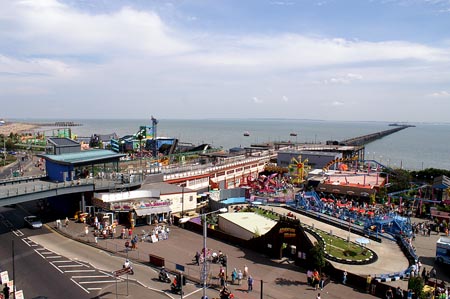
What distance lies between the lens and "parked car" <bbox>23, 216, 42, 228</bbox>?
33969mm

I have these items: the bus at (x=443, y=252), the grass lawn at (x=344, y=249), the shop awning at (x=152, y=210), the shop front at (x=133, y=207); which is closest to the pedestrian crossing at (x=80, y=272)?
the shop front at (x=133, y=207)

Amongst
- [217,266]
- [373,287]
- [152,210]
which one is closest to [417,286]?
[373,287]

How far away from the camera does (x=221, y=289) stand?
2325cm

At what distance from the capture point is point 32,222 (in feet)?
113

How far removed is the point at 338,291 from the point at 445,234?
65.8ft

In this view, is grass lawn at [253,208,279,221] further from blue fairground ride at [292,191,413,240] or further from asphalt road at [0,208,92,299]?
asphalt road at [0,208,92,299]

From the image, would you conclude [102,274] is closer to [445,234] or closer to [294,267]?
[294,267]

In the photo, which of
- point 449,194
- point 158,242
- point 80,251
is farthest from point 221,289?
point 449,194

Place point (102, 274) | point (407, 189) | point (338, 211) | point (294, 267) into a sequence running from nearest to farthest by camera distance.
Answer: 1. point (102, 274)
2. point (294, 267)
3. point (338, 211)
4. point (407, 189)

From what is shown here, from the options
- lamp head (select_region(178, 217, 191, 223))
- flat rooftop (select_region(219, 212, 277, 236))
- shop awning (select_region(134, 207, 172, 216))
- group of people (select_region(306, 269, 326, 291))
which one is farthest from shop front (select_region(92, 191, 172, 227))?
group of people (select_region(306, 269, 326, 291))

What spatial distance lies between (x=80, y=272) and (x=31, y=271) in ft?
10.8

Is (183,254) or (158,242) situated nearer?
(183,254)

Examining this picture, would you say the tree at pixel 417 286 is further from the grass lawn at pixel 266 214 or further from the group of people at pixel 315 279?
the grass lawn at pixel 266 214

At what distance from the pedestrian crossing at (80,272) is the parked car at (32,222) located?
6036 millimetres
